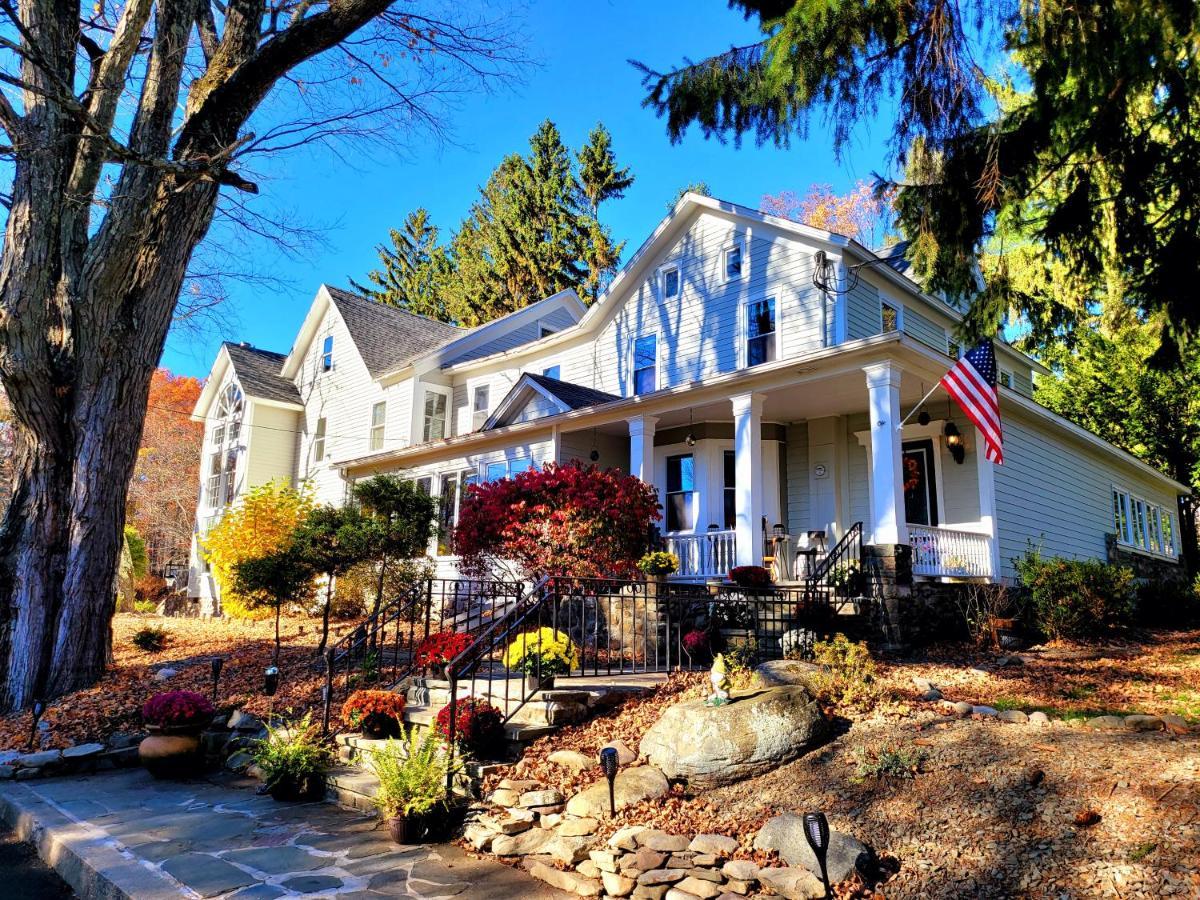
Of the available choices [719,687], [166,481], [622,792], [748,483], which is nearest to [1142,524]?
[748,483]

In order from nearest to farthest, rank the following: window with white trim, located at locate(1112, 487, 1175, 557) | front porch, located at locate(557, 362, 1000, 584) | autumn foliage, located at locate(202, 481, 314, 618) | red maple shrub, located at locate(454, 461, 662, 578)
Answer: red maple shrub, located at locate(454, 461, 662, 578) → front porch, located at locate(557, 362, 1000, 584) → autumn foliage, located at locate(202, 481, 314, 618) → window with white trim, located at locate(1112, 487, 1175, 557)

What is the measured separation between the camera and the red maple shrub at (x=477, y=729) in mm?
6066

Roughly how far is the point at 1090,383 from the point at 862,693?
21961 millimetres

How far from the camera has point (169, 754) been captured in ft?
23.8

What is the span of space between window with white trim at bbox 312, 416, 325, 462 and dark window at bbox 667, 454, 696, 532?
550 inches

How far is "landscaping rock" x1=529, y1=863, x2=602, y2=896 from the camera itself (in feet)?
14.4

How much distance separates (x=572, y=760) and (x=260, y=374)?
24.1 m

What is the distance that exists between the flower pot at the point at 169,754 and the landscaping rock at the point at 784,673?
5393 mm

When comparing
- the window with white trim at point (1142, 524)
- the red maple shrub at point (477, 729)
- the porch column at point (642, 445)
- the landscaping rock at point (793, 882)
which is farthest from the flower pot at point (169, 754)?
the window with white trim at point (1142, 524)

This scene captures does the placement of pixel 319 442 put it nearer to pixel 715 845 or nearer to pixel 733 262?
pixel 733 262

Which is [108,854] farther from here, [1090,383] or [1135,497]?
[1090,383]

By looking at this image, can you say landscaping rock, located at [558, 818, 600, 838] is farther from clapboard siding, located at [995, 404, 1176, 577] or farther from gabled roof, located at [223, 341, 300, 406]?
gabled roof, located at [223, 341, 300, 406]

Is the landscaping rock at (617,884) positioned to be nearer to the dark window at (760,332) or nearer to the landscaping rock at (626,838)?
the landscaping rock at (626,838)

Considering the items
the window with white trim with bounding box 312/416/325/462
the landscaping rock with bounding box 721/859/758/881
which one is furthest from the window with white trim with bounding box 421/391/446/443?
the landscaping rock with bounding box 721/859/758/881
